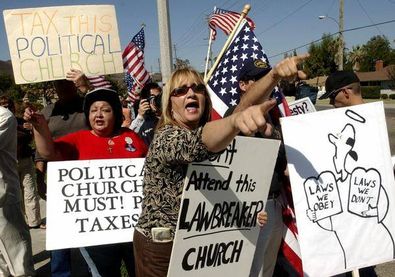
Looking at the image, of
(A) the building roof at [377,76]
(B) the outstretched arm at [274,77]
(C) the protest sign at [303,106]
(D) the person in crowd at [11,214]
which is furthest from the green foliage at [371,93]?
(B) the outstretched arm at [274,77]

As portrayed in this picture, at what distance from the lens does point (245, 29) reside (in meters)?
4.11

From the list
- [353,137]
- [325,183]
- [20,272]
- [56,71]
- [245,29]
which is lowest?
[20,272]

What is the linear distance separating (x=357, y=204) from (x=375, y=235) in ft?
0.90

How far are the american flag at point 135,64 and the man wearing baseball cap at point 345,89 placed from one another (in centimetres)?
291

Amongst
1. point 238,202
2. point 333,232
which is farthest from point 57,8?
point 333,232

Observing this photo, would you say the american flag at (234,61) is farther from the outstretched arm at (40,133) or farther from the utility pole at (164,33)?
the outstretched arm at (40,133)

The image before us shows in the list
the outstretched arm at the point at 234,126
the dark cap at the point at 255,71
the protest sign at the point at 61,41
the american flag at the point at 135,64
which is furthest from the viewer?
the american flag at the point at 135,64

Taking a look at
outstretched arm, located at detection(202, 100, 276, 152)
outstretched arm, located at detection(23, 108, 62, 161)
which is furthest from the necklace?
outstretched arm, located at detection(202, 100, 276, 152)

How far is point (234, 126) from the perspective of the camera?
58.9 inches

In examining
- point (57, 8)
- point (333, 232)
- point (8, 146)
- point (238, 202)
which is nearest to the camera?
point (238, 202)

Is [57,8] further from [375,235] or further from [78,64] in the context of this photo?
[375,235]

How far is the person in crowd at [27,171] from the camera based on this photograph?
557 centimetres

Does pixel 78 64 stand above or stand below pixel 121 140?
above

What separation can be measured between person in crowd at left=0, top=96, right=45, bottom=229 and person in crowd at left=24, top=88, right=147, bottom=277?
2833 millimetres
